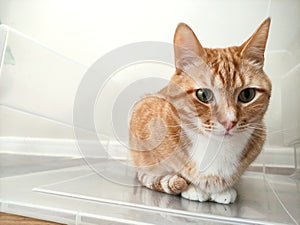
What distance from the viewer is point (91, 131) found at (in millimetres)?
934

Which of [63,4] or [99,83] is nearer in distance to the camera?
[99,83]

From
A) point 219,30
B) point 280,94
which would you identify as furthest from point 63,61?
point 280,94

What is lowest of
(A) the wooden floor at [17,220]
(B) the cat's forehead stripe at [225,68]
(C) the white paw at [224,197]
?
(A) the wooden floor at [17,220]

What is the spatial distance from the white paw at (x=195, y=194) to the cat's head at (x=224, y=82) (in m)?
0.16

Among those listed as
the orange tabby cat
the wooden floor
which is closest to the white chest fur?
the orange tabby cat

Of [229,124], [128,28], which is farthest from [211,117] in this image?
[128,28]

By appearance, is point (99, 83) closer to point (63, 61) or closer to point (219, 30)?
point (63, 61)

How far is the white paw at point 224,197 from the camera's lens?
628 millimetres

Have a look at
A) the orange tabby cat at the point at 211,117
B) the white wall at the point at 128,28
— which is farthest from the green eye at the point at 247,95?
the white wall at the point at 128,28

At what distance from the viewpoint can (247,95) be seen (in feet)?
2.02

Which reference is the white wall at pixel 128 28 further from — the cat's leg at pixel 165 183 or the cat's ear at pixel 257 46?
the cat's leg at pixel 165 183

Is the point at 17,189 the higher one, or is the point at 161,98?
the point at 161,98

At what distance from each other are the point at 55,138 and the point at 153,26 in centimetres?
75

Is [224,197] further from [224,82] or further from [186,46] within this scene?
[186,46]
